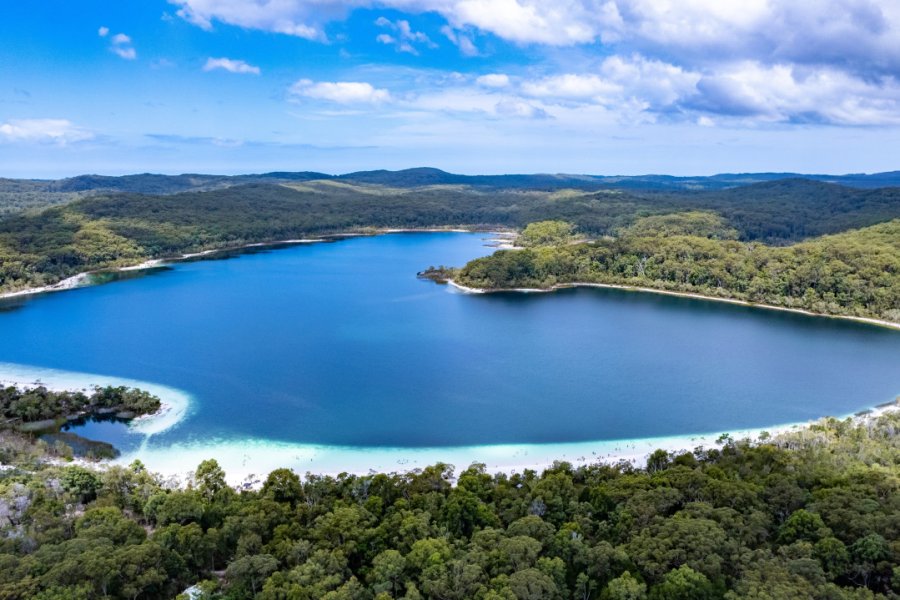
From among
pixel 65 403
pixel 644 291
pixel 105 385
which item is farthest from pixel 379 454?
pixel 644 291

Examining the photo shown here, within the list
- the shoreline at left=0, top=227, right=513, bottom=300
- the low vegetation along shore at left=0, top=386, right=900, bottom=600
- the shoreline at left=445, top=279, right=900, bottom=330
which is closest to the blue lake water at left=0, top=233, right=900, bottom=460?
the shoreline at left=445, top=279, right=900, bottom=330

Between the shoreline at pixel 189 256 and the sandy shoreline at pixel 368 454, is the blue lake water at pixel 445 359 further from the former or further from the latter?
the shoreline at pixel 189 256

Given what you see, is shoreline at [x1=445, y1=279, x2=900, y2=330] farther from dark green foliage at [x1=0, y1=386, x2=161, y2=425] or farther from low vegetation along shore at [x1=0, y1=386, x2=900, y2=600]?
dark green foliage at [x1=0, y1=386, x2=161, y2=425]

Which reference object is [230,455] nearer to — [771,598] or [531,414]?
[531,414]

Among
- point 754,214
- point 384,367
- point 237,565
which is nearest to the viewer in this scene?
point 237,565

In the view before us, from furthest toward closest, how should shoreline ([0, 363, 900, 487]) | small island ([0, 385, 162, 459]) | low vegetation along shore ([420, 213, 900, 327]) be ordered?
low vegetation along shore ([420, 213, 900, 327]) < small island ([0, 385, 162, 459]) < shoreline ([0, 363, 900, 487])

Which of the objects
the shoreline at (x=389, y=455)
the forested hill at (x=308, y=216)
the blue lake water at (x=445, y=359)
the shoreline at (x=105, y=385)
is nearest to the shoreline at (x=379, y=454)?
the shoreline at (x=389, y=455)

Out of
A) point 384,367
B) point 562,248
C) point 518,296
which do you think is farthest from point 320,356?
point 562,248
